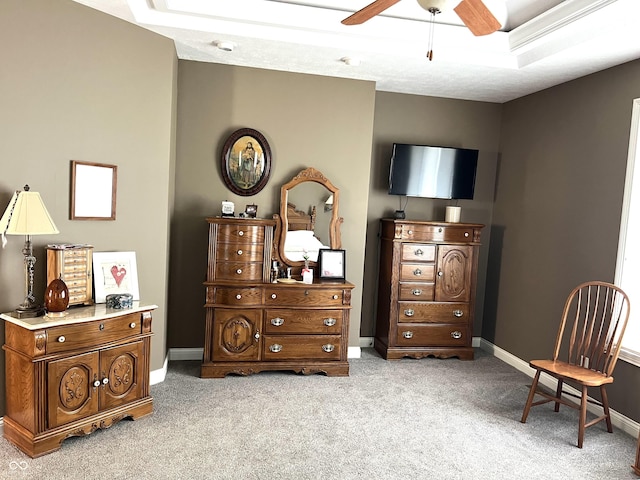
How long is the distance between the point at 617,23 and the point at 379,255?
279 cm

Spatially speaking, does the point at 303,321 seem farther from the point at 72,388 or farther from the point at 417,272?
the point at 72,388

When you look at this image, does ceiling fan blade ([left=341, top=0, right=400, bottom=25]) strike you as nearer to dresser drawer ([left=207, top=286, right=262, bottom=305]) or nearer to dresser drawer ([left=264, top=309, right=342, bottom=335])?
dresser drawer ([left=207, top=286, right=262, bottom=305])

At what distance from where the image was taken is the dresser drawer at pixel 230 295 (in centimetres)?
398

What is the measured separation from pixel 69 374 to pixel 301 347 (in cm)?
183

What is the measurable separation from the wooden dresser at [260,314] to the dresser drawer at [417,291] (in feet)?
2.33

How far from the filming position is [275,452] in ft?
9.50

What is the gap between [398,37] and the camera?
3617 mm

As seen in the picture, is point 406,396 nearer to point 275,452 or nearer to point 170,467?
point 275,452

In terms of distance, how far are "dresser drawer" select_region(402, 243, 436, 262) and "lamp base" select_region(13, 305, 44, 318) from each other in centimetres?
298

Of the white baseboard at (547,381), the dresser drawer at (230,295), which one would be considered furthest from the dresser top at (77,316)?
the white baseboard at (547,381)

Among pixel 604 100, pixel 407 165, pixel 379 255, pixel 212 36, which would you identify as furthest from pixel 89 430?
pixel 604 100

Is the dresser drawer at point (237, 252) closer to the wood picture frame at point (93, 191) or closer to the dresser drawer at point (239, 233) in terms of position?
the dresser drawer at point (239, 233)

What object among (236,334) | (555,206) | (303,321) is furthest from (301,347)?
(555,206)

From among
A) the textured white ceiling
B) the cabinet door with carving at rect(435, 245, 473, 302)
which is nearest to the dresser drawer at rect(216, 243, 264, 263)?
the textured white ceiling
